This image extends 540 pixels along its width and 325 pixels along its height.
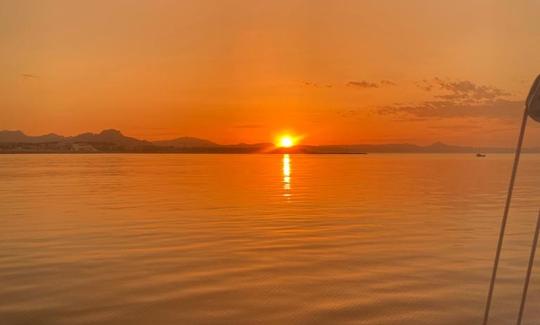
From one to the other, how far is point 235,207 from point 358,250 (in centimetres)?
756

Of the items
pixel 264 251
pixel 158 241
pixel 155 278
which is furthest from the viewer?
pixel 158 241

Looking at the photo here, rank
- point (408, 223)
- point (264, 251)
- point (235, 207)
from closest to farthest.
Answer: point (264, 251) → point (408, 223) → point (235, 207)

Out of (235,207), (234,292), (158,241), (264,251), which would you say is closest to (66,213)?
(235,207)

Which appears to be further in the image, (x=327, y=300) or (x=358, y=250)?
(x=358, y=250)

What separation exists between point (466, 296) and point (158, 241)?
214 inches

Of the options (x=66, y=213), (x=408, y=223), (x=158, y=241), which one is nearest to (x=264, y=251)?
(x=158, y=241)

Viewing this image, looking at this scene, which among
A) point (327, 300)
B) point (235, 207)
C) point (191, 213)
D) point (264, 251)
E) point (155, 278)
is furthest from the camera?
point (235, 207)

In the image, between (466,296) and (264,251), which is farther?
(264,251)

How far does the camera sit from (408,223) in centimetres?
1323

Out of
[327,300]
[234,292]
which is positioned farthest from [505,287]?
[234,292]

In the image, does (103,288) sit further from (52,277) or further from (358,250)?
(358,250)

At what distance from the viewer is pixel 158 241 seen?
1065cm

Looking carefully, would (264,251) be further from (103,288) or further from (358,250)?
(103,288)

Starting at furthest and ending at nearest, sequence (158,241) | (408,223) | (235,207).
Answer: (235,207) → (408,223) → (158,241)
